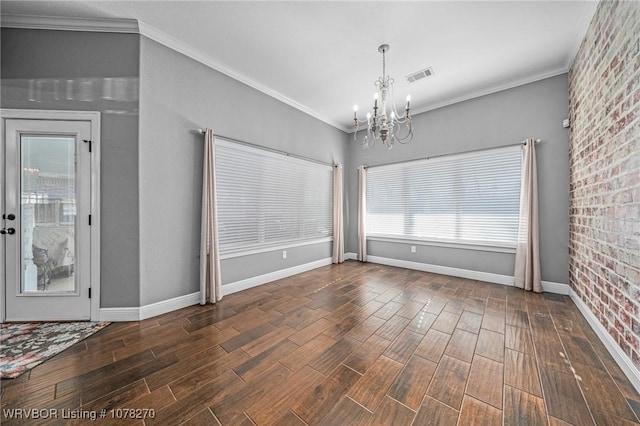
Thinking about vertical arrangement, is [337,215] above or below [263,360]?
above

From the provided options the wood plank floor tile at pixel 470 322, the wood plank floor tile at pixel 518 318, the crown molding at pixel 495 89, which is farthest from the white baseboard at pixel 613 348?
the crown molding at pixel 495 89

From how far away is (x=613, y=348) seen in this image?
74.9 inches

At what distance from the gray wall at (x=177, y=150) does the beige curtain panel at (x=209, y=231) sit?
142 millimetres

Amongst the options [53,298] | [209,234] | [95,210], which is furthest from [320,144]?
[53,298]

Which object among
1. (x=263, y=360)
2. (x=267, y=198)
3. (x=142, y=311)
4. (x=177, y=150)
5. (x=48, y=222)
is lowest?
(x=263, y=360)

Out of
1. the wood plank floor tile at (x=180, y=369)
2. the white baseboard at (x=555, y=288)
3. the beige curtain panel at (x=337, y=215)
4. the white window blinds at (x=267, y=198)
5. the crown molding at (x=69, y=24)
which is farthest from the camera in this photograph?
the beige curtain panel at (x=337, y=215)

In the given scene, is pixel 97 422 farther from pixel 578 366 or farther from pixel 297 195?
pixel 297 195

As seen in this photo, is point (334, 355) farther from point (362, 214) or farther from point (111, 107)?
point (362, 214)

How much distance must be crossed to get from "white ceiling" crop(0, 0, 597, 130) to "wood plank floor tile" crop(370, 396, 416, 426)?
3.27 metres

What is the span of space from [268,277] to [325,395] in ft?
8.27

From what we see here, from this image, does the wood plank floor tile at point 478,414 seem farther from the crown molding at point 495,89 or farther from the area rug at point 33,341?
the crown molding at point 495,89

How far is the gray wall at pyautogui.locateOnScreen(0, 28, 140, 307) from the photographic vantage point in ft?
8.00

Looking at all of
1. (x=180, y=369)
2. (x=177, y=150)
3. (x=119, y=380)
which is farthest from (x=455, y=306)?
(x=177, y=150)

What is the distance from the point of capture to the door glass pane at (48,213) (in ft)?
8.04
